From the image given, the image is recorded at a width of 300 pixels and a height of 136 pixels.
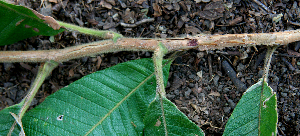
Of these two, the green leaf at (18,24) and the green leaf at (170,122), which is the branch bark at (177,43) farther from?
the green leaf at (170,122)

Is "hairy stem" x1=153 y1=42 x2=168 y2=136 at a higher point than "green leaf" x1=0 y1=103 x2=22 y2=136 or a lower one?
higher

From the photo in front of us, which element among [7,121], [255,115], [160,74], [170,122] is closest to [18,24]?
[7,121]

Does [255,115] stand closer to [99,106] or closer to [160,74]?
[160,74]

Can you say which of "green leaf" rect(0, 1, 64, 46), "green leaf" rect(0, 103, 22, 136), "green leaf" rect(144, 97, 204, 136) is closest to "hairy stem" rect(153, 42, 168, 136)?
"green leaf" rect(144, 97, 204, 136)

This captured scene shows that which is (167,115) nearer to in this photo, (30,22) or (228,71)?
(228,71)

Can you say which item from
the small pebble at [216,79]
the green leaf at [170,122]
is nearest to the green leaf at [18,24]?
the green leaf at [170,122]

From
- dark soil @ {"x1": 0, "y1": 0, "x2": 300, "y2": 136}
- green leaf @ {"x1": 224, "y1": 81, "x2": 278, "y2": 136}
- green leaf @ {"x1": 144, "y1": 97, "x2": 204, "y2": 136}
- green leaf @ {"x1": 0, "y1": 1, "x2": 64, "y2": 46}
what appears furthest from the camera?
dark soil @ {"x1": 0, "y1": 0, "x2": 300, "y2": 136}

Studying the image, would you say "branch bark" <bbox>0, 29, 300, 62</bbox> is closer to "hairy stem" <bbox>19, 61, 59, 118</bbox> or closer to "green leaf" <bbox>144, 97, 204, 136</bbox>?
"hairy stem" <bbox>19, 61, 59, 118</bbox>

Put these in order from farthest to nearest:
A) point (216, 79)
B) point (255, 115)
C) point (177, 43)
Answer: point (216, 79)
point (177, 43)
point (255, 115)
